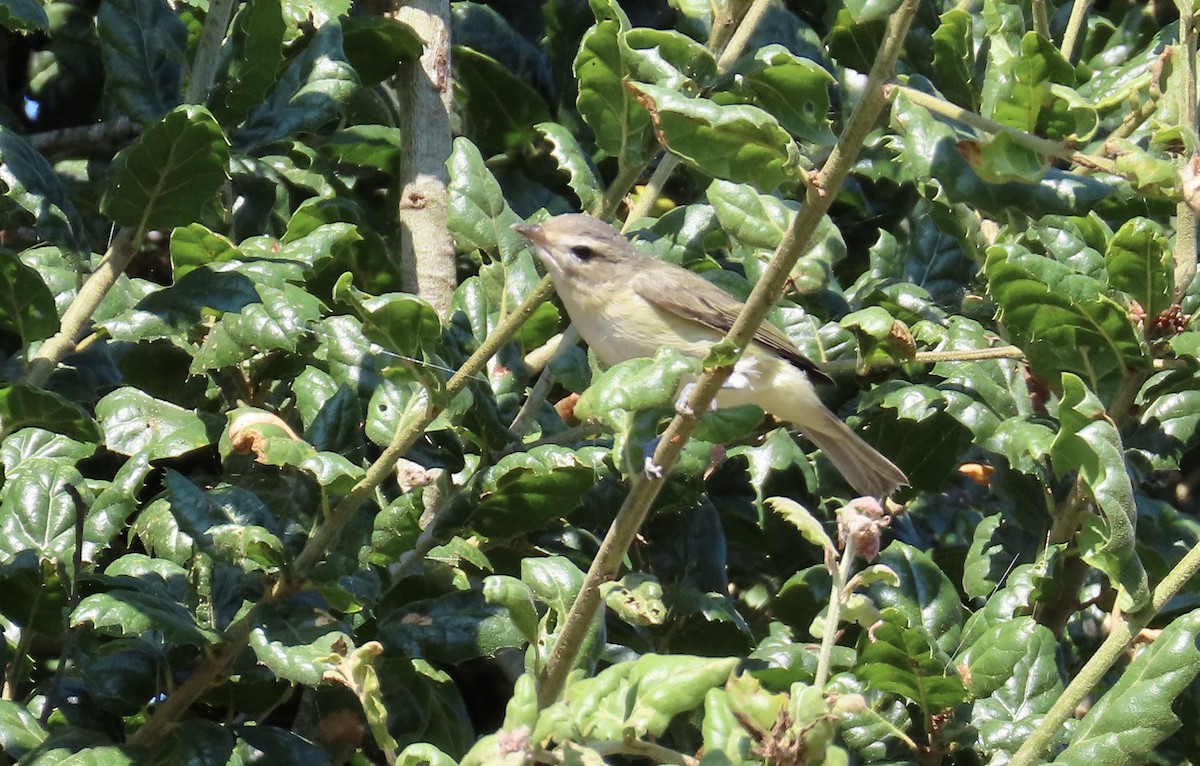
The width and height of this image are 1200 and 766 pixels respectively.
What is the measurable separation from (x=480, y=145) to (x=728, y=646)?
1843 mm

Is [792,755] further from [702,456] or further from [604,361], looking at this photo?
[604,361]

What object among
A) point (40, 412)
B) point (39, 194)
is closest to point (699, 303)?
point (39, 194)

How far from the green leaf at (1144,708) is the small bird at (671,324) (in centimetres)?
82

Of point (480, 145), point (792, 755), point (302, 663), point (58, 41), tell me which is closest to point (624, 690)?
point (792, 755)

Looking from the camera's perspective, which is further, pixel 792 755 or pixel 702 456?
pixel 702 456

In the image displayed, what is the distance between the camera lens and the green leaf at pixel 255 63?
3035 mm

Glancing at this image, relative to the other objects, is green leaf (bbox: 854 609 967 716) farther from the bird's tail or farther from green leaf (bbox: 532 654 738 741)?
green leaf (bbox: 532 654 738 741)

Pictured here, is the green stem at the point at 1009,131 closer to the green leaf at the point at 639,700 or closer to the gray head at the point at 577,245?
the green leaf at the point at 639,700

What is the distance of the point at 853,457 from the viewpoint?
135 inches

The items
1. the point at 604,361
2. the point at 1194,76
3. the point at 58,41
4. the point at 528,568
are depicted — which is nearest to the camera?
the point at 1194,76

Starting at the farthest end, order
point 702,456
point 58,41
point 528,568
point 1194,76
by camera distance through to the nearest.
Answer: point 58,41, point 702,456, point 528,568, point 1194,76

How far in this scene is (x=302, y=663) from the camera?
234 centimetres

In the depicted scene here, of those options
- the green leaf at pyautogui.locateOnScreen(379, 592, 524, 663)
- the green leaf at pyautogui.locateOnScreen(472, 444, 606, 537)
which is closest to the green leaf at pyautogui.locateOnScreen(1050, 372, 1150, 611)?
the green leaf at pyautogui.locateOnScreen(472, 444, 606, 537)

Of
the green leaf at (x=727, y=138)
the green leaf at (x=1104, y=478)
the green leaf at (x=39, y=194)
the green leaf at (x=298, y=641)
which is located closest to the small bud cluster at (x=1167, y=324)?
the green leaf at (x=1104, y=478)
